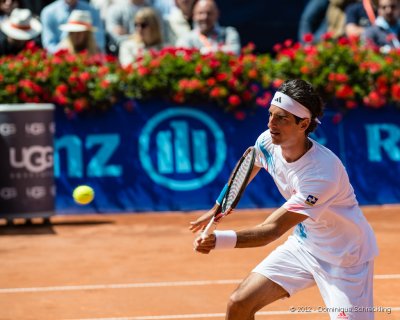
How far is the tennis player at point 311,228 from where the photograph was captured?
4.96 metres

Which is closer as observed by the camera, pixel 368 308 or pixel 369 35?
pixel 368 308

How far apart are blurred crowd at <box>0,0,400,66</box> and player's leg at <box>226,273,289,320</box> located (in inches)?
274

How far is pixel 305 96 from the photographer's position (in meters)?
5.08

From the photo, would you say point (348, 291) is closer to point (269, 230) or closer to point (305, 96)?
point (269, 230)

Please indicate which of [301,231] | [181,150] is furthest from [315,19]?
[301,231]

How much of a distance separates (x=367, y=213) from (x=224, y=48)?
112 inches

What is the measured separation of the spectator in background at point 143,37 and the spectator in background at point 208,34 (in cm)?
37

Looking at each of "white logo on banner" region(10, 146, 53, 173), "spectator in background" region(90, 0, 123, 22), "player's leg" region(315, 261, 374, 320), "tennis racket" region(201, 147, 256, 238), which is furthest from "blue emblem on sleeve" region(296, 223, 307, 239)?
"spectator in background" region(90, 0, 123, 22)

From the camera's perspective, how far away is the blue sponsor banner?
1159 cm

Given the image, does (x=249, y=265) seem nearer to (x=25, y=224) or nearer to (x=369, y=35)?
(x=25, y=224)

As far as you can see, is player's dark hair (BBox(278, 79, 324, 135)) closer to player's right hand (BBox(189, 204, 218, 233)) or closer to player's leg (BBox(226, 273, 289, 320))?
player's right hand (BBox(189, 204, 218, 233))

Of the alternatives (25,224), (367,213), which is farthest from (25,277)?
(367,213)

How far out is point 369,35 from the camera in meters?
12.5

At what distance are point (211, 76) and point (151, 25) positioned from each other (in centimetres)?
114
